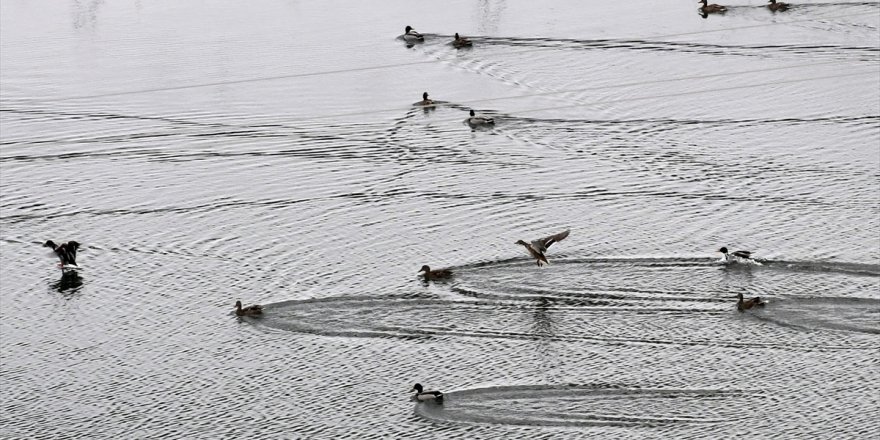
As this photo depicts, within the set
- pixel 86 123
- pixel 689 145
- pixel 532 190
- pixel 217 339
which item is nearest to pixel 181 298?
pixel 217 339

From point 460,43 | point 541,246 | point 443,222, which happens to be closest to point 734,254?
point 541,246

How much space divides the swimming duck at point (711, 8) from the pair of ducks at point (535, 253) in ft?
105

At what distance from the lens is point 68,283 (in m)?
42.8

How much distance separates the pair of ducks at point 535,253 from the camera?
42.1m

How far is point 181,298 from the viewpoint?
4150cm

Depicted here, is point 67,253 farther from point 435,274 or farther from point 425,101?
point 425,101

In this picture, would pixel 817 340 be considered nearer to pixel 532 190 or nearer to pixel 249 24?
pixel 532 190

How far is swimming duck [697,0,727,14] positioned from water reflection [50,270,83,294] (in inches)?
1529

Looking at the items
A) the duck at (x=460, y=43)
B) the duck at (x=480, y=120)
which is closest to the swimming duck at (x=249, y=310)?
the duck at (x=480, y=120)

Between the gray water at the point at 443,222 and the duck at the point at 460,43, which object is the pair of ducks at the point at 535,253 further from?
the duck at the point at 460,43

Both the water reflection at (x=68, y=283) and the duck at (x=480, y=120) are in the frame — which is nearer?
the water reflection at (x=68, y=283)

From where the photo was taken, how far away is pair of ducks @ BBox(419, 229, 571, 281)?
42125 millimetres

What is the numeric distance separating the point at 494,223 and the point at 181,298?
10.5 m

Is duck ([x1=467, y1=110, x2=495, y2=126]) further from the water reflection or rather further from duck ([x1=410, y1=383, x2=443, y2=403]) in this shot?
duck ([x1=410, y1=383, x2=443, y2=403])
